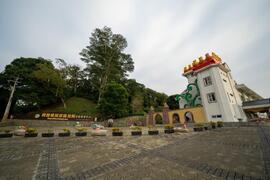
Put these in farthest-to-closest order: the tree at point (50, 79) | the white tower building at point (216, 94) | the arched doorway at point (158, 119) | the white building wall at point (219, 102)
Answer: the arched doorway at point (158, 119), the tree at point (50, 79), the white tower building at point (216, 94), the white building wall at point (219, 102)

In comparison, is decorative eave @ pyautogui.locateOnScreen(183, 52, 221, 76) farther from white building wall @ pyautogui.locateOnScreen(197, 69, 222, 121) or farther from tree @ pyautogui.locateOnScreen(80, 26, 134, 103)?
tree @ pyautogui.locateOnScreen(80, 26, 134, 103)

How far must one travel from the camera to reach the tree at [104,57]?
89.2ft

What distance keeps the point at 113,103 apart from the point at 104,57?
40.6ft

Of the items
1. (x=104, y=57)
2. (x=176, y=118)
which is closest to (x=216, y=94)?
(x=176, y=118)

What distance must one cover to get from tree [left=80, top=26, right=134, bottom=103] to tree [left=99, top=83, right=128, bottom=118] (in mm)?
4975

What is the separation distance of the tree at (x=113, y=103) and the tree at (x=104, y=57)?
498 cm

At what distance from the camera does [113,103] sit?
73.5 ft

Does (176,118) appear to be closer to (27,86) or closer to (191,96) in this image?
(191,96)

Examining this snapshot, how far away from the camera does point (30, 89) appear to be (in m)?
22.7

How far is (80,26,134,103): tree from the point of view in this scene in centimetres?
2719

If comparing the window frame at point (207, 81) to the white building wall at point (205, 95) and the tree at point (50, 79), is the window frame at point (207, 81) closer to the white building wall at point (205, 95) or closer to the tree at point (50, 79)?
the white building wall at point (205, 95)

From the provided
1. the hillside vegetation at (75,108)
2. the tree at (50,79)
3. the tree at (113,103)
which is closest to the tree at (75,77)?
the hillside vegetation at (75,108)

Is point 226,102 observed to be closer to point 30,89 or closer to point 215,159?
point 215,159

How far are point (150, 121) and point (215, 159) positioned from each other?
66.0 feet
